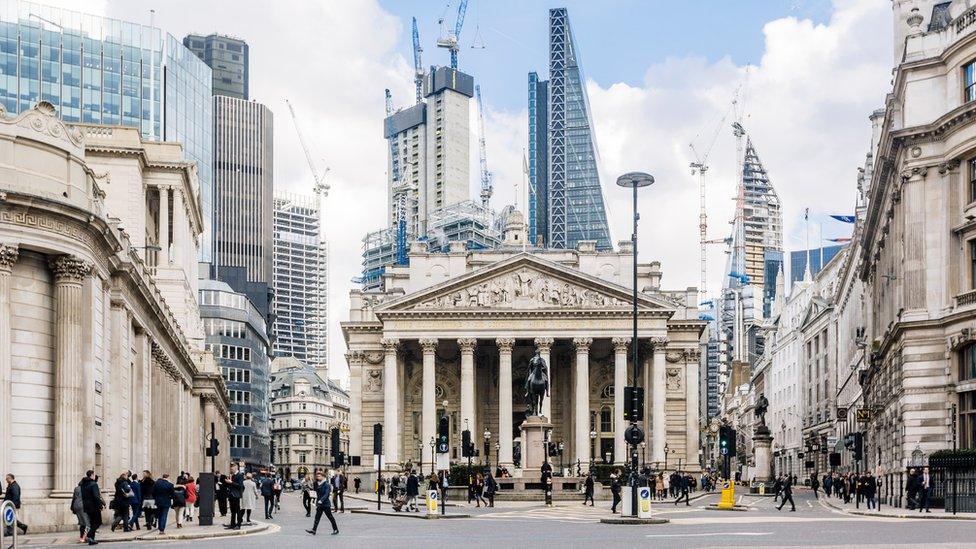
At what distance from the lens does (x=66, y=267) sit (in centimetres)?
4250

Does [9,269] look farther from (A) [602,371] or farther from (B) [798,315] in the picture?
(B) [798,315]

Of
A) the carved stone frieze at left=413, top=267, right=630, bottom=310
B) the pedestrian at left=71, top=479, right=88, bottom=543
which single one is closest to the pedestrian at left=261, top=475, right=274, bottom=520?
the pedestrian at left=71, top=479, right=88, bottom=543

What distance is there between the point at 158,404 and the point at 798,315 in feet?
334

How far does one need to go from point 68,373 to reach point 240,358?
12051 cm

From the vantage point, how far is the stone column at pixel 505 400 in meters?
119

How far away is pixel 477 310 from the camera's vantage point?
392 feet

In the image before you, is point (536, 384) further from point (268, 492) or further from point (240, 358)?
point (240, 358)

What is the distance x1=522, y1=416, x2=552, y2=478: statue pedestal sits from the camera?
7669 cm

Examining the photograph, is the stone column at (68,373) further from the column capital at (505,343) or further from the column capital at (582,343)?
the column capital at (582,343)

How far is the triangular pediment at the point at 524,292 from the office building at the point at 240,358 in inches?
1326

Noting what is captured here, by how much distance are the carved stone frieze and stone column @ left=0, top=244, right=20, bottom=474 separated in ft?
262

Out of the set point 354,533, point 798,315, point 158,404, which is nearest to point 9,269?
point 354,533

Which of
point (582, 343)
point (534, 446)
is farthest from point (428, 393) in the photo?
point (534, 446)

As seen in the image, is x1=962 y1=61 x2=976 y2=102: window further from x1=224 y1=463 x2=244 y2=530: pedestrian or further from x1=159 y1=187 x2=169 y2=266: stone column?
x1=159 y1=187 x2=169 y2=266: stone column
